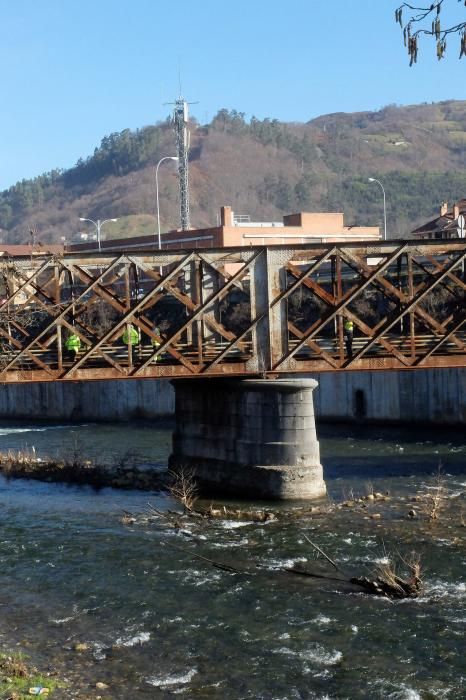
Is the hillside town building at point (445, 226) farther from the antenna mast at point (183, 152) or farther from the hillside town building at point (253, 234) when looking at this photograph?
the antenna mast at point (183, 152)

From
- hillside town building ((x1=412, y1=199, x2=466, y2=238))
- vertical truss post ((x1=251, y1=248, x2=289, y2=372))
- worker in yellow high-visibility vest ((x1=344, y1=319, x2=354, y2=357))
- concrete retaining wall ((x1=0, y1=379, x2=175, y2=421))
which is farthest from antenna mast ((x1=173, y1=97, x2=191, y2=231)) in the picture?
vertical truss post ((x1=251, y1=248, x2=289, y2=372))

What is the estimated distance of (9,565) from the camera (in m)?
19.8

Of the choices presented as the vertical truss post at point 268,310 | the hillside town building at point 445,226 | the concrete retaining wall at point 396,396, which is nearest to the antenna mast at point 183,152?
the hillside town building at point 445,226

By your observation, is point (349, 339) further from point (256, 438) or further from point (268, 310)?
point (256, 438)

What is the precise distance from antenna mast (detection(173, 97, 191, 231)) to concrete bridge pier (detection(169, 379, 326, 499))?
6396 centimetres

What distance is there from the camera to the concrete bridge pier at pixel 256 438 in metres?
25.2

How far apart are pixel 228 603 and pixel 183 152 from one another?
88.4 m

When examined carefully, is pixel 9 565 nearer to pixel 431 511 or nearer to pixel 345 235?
pixel 431 511

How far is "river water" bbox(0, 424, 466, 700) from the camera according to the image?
13.7 m

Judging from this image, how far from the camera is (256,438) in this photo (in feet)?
84.2

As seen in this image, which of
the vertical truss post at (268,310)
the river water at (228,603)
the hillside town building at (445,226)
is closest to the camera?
the river water at (228,603)

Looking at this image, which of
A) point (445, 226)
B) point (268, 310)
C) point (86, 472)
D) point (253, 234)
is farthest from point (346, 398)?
point (445, 226)

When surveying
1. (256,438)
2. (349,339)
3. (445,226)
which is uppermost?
(445,226)

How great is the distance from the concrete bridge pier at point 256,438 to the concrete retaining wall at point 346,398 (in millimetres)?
14227
